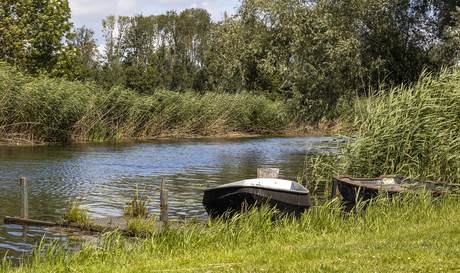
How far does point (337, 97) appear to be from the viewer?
949 inches

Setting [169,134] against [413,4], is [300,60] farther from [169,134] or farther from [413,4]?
[169,134]

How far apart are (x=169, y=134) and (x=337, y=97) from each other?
70.5 ft

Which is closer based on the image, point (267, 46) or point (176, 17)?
point (267, 46)

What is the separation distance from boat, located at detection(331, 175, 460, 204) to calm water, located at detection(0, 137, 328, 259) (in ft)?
8.19

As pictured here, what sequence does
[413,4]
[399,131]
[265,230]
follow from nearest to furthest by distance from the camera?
[265,230]
[399,131]
[413,4]

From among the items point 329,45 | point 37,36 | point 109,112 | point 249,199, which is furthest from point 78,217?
point 37,36

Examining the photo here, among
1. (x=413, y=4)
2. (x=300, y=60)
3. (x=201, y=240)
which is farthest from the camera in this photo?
(x=300, y=60)

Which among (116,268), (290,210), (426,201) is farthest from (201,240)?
(426,201)

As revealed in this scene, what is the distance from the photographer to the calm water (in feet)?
43.1

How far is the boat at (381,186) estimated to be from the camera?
1158 cm

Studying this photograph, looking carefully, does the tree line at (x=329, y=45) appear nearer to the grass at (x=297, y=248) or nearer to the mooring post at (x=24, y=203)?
the grass at (x=297, y=248)

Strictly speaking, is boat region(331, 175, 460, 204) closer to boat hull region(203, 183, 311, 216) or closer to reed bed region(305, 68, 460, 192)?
reed bed region(305, 68, 460, 192)

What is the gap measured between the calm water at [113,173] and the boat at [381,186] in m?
2.50

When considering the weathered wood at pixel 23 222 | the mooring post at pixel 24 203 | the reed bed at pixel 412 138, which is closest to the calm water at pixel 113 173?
the weathered wood at pixel 23 222
